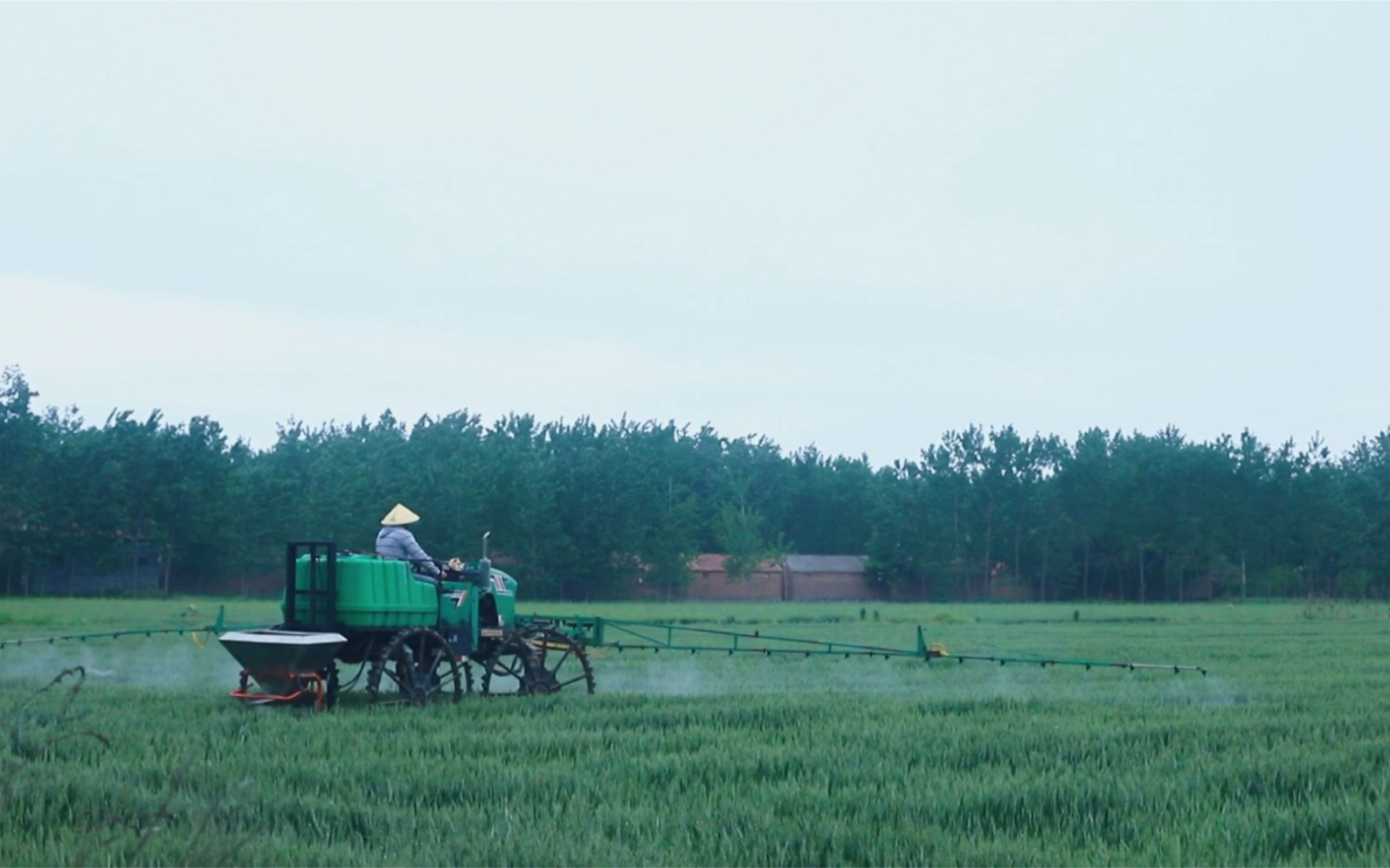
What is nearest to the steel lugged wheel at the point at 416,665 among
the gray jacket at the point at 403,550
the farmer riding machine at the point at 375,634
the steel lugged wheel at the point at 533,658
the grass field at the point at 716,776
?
the farmer riding machine at the point at 375,634

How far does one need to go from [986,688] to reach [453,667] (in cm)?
684

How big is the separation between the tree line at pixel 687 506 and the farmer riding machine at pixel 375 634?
48324 mm

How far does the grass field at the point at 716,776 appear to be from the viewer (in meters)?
7.19

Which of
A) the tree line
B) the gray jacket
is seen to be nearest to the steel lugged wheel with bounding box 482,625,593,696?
the gray jacket

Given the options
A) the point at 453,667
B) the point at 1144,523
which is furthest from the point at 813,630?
the point at 1144,523

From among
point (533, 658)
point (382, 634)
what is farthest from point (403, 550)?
point (533, 658)

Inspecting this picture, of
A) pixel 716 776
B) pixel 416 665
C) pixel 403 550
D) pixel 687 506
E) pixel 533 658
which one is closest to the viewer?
pixel 716 776

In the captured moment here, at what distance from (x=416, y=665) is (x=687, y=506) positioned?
66.2 metres

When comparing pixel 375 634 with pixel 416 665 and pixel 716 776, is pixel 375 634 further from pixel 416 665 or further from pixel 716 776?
pixel 716 776

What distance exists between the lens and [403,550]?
14344 mm

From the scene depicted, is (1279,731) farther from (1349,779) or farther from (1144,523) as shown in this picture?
(1144,523)

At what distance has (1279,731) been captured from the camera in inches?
480

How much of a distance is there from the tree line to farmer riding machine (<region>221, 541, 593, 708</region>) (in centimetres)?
4832

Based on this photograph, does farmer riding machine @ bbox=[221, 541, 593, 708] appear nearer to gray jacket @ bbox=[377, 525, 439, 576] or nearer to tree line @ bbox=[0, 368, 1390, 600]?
A: gray jacket @ bbox=[377, 525, 439, 576]
